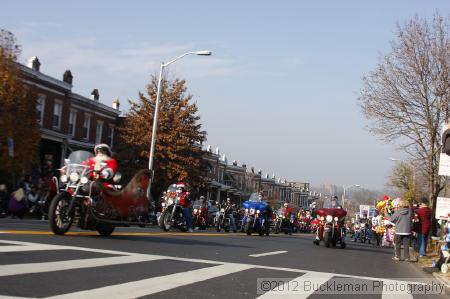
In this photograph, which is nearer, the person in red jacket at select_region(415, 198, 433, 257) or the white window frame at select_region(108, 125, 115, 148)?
the person in red jacket at select_region(415, 198, 433, 257)

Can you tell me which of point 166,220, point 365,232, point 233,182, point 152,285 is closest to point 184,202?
point 166,220

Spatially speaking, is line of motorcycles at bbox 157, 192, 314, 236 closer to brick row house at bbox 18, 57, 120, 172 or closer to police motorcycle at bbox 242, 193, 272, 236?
police motorcycle at bbox 242, 193, 272, 236

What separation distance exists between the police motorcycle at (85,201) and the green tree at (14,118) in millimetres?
15444

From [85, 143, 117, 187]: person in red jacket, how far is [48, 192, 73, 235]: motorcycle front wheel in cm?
75

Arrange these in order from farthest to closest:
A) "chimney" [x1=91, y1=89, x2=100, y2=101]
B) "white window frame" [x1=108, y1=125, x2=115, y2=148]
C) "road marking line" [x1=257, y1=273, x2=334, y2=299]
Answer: "white window frame" [x1=108, y1=125, x2=115, y2=148]
"chimney" [x1=91, y1=89, x2=100, y2=101]
"road marking line" [x1=257, y1=273, x2=334, y2=299]

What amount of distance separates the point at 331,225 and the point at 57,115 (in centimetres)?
2499

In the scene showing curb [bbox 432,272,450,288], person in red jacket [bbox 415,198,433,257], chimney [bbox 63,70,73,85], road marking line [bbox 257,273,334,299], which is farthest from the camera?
chimney [bbox 63,70,73,85]

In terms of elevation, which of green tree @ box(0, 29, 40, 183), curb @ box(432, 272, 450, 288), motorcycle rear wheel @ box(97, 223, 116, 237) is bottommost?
curb @ box(432, 272, 450, 288)

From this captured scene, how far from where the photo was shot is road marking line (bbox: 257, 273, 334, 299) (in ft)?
21.5

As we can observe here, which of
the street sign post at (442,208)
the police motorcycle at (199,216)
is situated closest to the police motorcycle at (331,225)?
the street sign post at (442,208)

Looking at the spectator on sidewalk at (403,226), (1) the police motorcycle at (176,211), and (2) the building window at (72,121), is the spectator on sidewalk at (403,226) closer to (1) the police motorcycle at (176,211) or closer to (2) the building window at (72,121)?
(1) the police motorcycle at (176,211)

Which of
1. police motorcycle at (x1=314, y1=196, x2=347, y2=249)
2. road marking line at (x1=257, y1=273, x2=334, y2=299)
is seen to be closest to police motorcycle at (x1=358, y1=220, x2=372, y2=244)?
police motorcycle at (x1=314, y1=196, x2=347, y2=249)

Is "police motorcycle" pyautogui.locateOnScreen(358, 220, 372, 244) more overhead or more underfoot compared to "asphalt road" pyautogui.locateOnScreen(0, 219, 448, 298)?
more underfoot

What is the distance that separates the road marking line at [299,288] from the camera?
6547 mm
